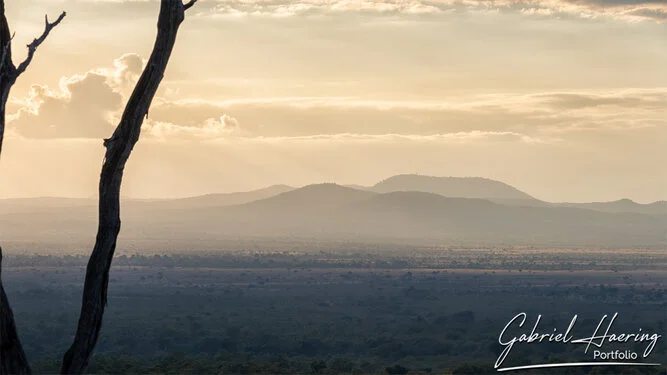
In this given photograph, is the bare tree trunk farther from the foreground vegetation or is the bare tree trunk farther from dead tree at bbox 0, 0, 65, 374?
the foreground vegetation

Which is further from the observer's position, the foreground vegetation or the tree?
the foreground vegetation

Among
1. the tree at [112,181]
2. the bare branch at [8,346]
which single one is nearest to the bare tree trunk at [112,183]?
the tree at [112,181]

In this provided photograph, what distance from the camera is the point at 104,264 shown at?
8.48 metres

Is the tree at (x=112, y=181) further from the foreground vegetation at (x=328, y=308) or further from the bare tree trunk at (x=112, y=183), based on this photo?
the foreground vegetation at (x=328, y=308)

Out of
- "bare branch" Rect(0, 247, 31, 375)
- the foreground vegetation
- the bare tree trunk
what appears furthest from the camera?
the foreground vegetation

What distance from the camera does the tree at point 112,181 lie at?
842cm

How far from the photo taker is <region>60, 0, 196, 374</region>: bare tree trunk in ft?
27.6

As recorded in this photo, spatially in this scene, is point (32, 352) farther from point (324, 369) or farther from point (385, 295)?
point (385, 295)

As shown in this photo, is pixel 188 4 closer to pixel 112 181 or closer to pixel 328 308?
pixel 112 181

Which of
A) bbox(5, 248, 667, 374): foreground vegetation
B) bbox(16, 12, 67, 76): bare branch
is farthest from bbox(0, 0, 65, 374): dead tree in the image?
bbox(5, 248, 667, 374): foreground vegetation

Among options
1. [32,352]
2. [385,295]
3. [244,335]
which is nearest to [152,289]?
[385,295]

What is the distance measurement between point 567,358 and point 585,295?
3960 cm

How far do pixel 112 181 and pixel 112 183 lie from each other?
0.02 m

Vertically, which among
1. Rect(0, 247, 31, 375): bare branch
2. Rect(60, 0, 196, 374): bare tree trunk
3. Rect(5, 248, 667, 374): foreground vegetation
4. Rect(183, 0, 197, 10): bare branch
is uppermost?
Rect(183, 0, 197, 10): bare branch
